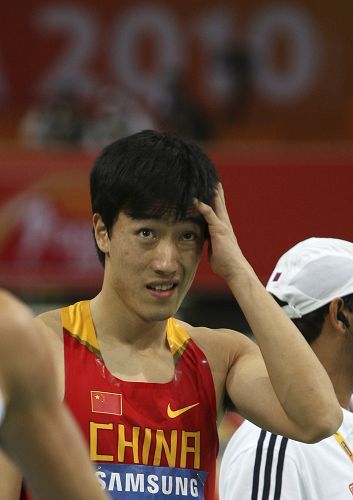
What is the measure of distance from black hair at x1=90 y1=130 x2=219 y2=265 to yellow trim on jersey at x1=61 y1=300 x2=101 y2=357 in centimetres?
16

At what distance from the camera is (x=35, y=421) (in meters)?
1.86

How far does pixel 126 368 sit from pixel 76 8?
43.9 feet

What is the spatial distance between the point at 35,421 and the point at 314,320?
72.6 inches

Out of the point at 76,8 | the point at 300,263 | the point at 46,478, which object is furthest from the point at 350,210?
the point at 46,478

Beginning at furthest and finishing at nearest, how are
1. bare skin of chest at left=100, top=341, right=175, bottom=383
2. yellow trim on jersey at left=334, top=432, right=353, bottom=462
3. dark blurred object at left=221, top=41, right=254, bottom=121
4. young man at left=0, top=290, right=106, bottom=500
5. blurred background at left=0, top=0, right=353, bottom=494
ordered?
dark blurred object at left=221, top=41, right=254, bottom=121 < blurred background at left=0, top=0, right=353, bottom=494 < yellow trim on jersey at left=334, top=432, right=353, bottom=462 < bare skin of chest at left=100, top=341, right=175, bottom=383 < young man at left=0, top=290, right=106, bottom=500

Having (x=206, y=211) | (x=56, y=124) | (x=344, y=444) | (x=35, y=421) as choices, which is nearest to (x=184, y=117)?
(x=56, y=124)

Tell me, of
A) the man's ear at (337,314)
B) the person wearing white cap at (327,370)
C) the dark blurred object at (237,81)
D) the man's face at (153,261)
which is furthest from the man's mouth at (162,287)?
the dark blurred object at (237,81)

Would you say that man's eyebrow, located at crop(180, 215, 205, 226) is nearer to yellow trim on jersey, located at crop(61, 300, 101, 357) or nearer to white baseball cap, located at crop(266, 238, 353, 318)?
yellow trim on jersey, located at crop(61, 300, 101, 357)

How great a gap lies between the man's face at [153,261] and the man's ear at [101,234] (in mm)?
43

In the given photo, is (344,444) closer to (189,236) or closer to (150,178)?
(189,236)

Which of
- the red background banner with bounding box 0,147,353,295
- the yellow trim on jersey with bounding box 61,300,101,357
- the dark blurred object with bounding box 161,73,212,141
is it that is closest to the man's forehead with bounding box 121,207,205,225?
the yellow trim on jersey with bounding box 61,300,101,357

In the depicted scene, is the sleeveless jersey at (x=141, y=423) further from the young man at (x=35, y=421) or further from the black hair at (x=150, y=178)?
the young man at (x=35, y=421)

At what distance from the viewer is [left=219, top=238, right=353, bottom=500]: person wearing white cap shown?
3324 mm

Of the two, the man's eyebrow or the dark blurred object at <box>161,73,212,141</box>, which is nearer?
the man's eyebrow
